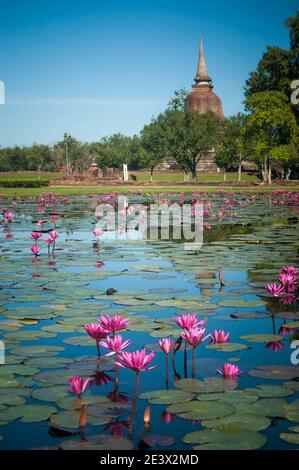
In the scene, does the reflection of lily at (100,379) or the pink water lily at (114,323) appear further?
the pink water lily at (114,323)

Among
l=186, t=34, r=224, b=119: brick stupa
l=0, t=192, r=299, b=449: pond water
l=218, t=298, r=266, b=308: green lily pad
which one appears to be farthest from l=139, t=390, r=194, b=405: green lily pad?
l=186, t=34, r=224, b=119: brick stupa

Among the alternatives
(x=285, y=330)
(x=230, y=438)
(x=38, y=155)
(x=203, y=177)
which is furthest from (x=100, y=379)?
(x=38, y=155)

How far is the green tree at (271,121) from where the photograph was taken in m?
33.8

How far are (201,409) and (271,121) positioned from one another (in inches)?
Result: 1319

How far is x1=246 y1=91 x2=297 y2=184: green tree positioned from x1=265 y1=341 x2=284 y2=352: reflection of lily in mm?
31614

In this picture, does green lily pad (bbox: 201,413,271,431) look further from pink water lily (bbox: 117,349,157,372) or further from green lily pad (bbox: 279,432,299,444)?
pink water lily (bbox: 117,349,157,372)

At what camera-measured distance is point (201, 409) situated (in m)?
2.43

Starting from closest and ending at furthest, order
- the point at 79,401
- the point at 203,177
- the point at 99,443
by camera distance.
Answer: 1. the point at 99,443
2. the point at 79,401
3. the point at 203,177

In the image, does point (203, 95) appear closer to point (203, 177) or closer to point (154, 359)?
point (203, 177)

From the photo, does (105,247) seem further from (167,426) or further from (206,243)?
(167,426)

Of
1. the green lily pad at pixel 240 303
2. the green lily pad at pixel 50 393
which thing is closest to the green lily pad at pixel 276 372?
the green lily pad at pixel 50 393

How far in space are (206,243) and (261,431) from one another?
20.4ft

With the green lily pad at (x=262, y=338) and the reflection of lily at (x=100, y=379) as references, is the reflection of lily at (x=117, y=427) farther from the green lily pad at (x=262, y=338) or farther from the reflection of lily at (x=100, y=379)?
the green lily pad at (x=262, y=338)

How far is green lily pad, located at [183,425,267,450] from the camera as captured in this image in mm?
2080
